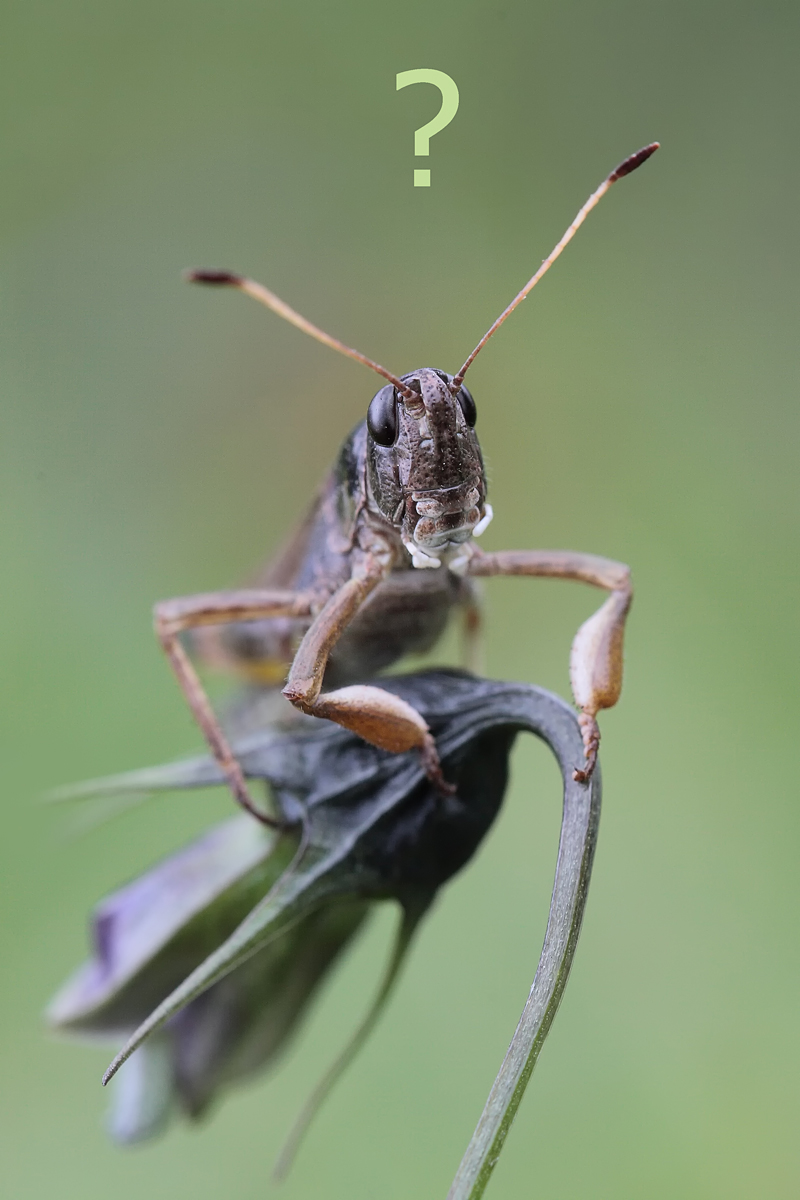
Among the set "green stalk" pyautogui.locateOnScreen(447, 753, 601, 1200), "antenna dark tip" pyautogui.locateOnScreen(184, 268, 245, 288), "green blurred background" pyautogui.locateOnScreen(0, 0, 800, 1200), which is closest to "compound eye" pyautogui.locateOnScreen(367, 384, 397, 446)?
"antenna dark tip" pyautogui.locateOnScreen(184, 268, 245, 288)

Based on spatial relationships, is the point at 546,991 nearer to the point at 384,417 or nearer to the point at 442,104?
the point at 384,417

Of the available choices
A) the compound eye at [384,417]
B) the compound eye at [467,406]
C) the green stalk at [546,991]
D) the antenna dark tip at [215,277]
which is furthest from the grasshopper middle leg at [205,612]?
the green stalk at [546,991]

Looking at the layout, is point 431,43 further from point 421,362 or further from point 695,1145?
point 695,1145

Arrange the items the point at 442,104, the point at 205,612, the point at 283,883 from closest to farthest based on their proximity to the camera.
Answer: the point at 283,883 → the point at 205,612 → the point at 442,104

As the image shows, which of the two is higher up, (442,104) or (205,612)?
(442,104)

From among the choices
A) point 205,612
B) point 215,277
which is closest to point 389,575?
point 205,612

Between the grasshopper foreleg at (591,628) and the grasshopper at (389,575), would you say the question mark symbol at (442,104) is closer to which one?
the grasshopper at (389,575)

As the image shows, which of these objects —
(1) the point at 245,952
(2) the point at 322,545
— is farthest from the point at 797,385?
(1) the point at 245,952
